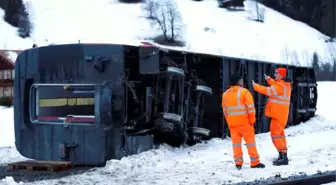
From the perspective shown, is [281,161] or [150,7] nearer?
[281,161]

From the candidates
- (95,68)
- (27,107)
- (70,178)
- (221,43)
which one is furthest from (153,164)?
(221,43)

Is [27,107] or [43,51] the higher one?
[43,51]

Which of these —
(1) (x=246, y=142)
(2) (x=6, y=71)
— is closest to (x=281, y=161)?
(1) (x=246, y=142)

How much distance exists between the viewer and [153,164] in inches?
322

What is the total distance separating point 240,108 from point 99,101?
94.6 inches

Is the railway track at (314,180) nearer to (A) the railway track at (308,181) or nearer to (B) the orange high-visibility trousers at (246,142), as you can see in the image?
(A) the railway track at (308,181)

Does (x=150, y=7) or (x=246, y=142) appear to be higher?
(x=150, y=7)

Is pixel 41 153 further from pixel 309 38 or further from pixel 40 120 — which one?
pixel 309 38

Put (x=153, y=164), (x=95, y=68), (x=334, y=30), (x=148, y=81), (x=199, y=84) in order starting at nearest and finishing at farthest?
(x=153, y=164)
(x=95, y=68)
(x=148, y=81)
(x=199, y=84)
(x=334, y=30)

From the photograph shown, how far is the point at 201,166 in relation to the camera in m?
8.02

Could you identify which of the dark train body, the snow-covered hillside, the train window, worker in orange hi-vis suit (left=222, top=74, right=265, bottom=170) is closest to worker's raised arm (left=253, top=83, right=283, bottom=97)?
worker in orange hi-vis suit (left=222, top=74, right=265, bottom=170)

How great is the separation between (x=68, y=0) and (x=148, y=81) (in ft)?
267

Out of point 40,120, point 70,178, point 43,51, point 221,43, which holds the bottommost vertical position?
point 70,178

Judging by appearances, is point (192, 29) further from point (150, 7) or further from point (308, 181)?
point (308, 181)
